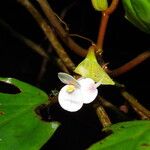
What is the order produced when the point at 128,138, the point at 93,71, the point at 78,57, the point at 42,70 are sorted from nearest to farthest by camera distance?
the point at 128,138 → the point at 93,71 → the point at 78,57 → the point at 42,70

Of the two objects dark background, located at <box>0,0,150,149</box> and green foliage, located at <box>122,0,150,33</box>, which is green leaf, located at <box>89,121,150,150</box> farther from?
dark background, located at <box>0,0,150,149</box>

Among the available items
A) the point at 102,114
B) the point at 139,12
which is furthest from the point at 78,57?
the point at 139,12

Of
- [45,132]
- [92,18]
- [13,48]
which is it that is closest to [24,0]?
[92,18]

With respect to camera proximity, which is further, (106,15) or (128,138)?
(106,15)

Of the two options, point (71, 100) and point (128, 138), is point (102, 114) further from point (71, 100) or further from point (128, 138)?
point (128, 138)

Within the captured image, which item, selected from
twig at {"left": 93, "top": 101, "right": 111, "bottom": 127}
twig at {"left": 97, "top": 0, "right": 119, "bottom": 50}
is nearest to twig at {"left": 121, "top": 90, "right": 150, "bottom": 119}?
twig at {"left": 93, "top": 101, "right": 111, "bottom": 127}

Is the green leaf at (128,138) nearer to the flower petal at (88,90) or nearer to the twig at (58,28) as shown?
the flower petal at (88,90)

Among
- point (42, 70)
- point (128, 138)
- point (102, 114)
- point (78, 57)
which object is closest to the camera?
point (128, 138)

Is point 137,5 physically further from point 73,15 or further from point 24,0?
point 73,15
